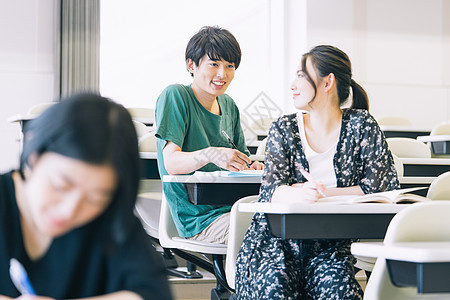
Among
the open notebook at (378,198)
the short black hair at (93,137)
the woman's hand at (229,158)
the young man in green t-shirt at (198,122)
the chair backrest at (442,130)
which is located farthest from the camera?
the chair backrest at (442,130)

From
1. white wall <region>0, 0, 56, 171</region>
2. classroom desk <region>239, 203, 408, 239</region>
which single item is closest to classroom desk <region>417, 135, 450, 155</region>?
classroom desk <region>239, 203, 408, 239</region>

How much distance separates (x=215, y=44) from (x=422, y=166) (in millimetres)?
1490

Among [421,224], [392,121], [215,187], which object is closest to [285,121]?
[215,187]

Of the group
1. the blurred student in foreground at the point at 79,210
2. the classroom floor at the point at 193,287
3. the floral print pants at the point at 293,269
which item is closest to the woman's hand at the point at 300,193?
the floral print pants at the point at 293,269

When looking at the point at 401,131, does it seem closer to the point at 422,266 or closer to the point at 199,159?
the point at 199,159

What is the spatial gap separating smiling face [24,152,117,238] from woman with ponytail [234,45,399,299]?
3.59ft

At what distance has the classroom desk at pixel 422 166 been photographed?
10.6 ft

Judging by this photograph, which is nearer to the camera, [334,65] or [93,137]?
[93,137]

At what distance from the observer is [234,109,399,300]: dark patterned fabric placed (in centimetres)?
179

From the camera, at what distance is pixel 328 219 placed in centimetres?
156

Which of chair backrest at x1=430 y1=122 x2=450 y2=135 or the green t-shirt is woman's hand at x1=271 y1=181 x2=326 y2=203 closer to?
the green t-shirt

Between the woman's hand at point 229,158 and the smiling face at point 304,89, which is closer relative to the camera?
the smiling face at point 304,89

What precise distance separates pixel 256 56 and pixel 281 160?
540 cm

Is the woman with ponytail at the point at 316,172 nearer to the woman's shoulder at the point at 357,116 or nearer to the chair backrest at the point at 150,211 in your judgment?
the woman's shoulder at the point at 357,116
